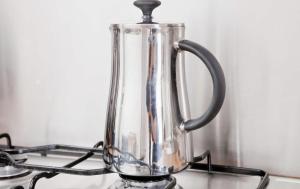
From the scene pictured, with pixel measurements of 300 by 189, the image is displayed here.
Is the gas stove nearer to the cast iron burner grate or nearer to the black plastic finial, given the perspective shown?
the cast iron burner grate

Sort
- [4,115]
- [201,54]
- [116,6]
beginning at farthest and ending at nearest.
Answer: [4,115], [116,6], [201,54]

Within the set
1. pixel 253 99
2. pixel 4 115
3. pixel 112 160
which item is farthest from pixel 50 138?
pixel 253 99

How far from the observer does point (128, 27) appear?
2.28 ft

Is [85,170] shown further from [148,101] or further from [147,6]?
[147,6]

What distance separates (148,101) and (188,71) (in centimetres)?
21

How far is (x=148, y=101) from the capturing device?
2.31ft

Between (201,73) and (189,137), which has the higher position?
(201,73)

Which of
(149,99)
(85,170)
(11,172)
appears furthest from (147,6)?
(11,172)

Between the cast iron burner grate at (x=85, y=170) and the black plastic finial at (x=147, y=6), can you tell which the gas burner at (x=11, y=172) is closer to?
the cast iron burner grate at (x=85, y=170)

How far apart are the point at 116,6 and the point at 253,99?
0.34 m

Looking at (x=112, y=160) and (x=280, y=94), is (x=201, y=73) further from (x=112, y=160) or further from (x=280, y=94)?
(x=112, y=160)

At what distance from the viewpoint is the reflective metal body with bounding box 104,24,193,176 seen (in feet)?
2.29

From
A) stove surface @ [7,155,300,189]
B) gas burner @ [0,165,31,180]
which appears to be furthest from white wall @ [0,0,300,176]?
gas burner @ [0,165,31,180]

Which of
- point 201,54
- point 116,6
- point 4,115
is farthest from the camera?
point 4,115
